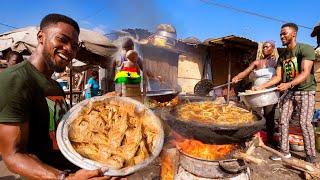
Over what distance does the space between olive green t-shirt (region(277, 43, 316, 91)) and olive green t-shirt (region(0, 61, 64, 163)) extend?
19.5 feet

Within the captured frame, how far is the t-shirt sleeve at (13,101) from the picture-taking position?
6.71ft

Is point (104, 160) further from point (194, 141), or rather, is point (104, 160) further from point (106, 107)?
point (194, 141)

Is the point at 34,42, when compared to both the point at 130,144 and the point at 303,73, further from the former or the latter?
the point at 303,73

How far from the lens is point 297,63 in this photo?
6723 mm

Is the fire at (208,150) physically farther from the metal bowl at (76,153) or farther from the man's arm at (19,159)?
the man's arm at (19,159)

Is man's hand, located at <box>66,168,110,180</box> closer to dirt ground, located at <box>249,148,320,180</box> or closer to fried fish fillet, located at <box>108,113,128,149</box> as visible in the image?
fried fish fillet, located at <box>108,113,128,149</box>

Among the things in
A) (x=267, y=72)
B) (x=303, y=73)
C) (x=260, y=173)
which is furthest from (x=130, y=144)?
Result: (x=267, y=72)

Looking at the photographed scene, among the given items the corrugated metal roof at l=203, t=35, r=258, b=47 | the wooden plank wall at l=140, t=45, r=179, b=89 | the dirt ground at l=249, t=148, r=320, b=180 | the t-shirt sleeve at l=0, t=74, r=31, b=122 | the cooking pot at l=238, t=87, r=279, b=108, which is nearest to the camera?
the t-shirt sleeve at l=0, t=74, r=31, b=122

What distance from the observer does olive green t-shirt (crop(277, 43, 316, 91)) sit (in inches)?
254

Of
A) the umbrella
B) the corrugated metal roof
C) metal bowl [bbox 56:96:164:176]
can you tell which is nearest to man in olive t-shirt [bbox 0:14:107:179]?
metal bowl [bbox 56:96:164:176]

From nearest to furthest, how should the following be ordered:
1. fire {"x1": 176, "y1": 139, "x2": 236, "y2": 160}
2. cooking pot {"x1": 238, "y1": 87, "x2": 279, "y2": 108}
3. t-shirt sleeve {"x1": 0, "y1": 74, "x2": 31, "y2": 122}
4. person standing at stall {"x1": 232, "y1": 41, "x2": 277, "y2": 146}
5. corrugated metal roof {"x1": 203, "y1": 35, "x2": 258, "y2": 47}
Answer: t-shirt sleeve {"x1": 0, "y1": 74, "x2": 31, "y2": 122}, fire {"x1": 176, "y1": 139, "x2": 236, "y2": 160}, cooking pot {"x1": 238, "y1": 87, "x2": 279, "y2": 108}, person standing at stall {"x1": 232, "y1": 41, "x2": 277, "y2": 146}, corrugated metal roof {"x1": 203, "y1": 35, "x2": 258, "y2": 47}

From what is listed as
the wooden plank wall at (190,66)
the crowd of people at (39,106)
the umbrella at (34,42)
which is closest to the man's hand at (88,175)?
the crowd of people at (39,106)

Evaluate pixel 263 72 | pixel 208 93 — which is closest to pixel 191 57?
pixel 208 93

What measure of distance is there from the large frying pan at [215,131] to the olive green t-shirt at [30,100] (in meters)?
2.10
